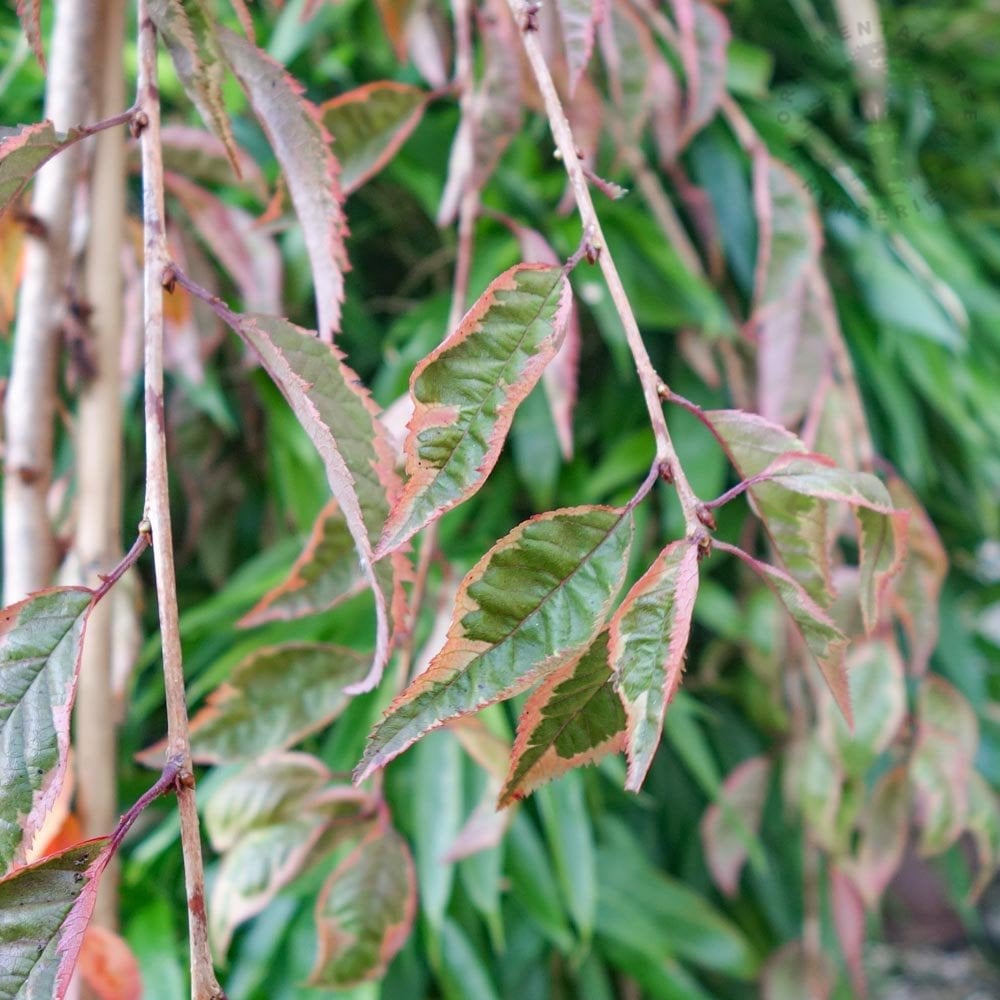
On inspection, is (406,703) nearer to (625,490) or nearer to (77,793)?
(77,793)

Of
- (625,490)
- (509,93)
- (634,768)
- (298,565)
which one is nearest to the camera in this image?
(634,768)

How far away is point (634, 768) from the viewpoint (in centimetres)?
16

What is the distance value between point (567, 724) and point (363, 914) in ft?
0.56

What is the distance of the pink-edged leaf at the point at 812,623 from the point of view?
18 centimetres

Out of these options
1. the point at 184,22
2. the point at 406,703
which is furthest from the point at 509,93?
the point at 406,703

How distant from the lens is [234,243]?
475 millimetres

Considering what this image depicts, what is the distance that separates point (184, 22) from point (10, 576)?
0.21 metres

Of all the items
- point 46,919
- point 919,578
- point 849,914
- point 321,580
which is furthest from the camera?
point 849,914

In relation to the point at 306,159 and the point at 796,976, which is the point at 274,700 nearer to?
the point at 306,159

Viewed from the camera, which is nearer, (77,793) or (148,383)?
(148,383)

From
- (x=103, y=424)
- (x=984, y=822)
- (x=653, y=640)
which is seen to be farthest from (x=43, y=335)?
(x=984, y=822)

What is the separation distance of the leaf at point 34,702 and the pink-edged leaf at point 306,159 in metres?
0.08

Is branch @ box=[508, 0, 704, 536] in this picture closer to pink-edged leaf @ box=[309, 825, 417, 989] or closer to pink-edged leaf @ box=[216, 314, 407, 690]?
pink-edged leaf @ box=[216, 314, 407, 690]

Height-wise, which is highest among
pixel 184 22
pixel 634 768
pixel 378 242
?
pixel 378 242
